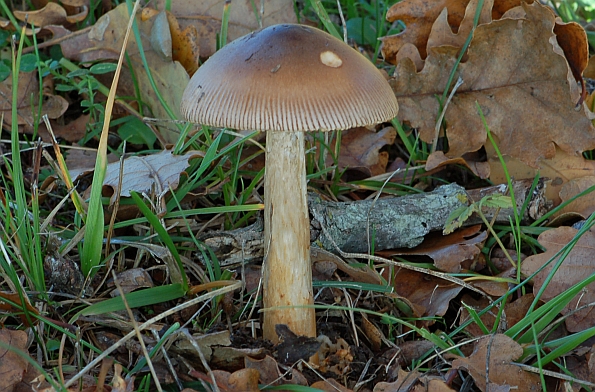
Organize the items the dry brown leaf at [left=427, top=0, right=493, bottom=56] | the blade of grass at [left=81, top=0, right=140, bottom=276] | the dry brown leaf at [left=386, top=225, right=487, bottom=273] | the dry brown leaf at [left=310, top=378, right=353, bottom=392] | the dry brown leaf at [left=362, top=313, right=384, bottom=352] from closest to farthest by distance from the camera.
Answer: the dry brown leaf at [left=310, top=378, right=353, bottom=392] < the blade of grass at [left=81, top=0, right=140, bottom=276] < the dry brown leaf at [left=362, top=313, right=384, bottom=352] < the dry brown leaf at [left=386, top=225, right=487, bottom=273] < the dry brown leaf at [left=427, top=0, right=493, bottom=56]

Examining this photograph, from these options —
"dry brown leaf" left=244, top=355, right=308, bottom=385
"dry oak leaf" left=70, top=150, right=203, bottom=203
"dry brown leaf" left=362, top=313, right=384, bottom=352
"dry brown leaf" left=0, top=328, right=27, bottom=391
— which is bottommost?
"dry brown leaf" left=362, top=313, right=384, bottom=352

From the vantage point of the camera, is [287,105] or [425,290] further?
[425,290]

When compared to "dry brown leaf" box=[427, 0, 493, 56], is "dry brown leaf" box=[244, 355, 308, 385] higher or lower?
lower

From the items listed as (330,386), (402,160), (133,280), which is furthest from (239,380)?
(402,160)

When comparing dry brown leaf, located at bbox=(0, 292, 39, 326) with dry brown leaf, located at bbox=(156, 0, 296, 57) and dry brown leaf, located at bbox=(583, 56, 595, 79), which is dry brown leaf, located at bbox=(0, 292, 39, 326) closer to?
dry brown leaf, located at bbox=(156, 0, 296, 57)

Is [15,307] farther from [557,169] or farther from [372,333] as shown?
[557,169]

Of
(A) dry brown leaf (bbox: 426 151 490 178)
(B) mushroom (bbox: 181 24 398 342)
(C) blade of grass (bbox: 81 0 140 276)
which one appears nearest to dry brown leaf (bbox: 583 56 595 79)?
(A) dry brown leaf (bbox: 426 151 490 178)

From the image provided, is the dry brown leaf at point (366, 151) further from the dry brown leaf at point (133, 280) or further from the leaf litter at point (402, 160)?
the dry brown leaf at point (133, 280)
